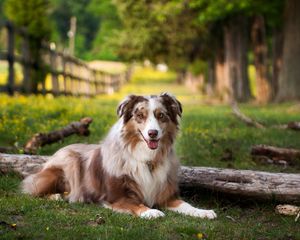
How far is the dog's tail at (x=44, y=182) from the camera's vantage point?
24.7 feet

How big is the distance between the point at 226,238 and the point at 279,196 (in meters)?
1.79

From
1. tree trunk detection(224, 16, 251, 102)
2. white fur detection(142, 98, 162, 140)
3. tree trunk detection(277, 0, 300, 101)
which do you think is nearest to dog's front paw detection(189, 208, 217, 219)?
white fur detection(142, 98, 162, 140)

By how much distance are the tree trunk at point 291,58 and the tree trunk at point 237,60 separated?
15.7 ft

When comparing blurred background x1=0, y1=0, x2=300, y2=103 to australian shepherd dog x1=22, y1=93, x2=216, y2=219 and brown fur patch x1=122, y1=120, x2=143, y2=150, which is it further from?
brown fur patch x1=122, y1=120, x2=143, y2=150

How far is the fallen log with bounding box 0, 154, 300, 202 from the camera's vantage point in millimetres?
7227

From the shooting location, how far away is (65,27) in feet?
308

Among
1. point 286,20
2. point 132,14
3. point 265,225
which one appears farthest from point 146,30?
point 265,225

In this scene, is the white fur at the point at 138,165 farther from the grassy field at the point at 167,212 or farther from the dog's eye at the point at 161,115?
the grassy field at the point at 167,212

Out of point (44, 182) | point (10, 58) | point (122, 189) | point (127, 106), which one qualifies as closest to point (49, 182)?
point (44, 182)

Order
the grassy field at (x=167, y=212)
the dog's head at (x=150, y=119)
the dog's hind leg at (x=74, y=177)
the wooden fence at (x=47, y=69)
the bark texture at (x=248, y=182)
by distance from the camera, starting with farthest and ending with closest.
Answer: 1. the wooden fence at (x=47, y=69)
2. the dog's hind leg at (x=74, y=177)
3. the bark texture at (x=248, y=182)
4. the dog's head at (x=150, y=119)
5. the grassy field at (x=167, y=212)

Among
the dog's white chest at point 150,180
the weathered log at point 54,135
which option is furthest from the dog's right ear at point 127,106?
the weathered log at point 54,135

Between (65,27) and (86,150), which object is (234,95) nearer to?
(86,150)

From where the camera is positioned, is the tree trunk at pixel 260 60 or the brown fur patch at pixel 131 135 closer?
the brown fur patch at pixel 131 135

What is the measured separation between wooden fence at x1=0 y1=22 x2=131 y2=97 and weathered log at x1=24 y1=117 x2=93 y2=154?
22.2 ft
